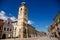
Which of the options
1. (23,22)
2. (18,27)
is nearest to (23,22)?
(23,22)

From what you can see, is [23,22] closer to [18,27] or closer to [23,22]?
[23,22]

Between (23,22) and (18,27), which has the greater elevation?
(23,22)

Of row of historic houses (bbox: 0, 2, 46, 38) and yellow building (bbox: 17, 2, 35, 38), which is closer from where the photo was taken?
row of historic houses (bbox: 0, 2, 46, 38)

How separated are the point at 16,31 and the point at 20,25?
890 millimetres

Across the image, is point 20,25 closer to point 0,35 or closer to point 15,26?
point 15,26

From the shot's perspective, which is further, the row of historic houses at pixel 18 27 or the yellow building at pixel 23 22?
the yellow building at pixel 23 22

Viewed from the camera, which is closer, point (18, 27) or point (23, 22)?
point (18, 27)

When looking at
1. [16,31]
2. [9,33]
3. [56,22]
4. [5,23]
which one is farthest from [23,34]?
[56,22]

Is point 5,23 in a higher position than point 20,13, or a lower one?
lower

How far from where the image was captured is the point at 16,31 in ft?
44.9

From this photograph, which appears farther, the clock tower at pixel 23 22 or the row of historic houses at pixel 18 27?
the clock tower at pixel 23 22

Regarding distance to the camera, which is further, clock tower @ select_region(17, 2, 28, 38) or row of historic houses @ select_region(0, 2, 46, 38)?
clock tower @ select_region(17, 2, 28, 38)

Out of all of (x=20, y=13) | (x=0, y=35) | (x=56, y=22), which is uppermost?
(x=20, y=13)

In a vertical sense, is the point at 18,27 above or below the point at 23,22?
below
